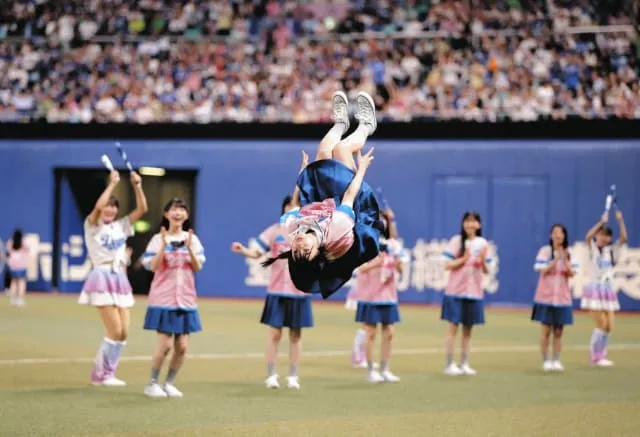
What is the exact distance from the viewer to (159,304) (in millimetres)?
11461

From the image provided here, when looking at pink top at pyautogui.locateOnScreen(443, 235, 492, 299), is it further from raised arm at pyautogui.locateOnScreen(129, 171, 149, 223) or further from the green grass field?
raised arm at pyautogui.locateOnScreen(129, 171, 149, 223)

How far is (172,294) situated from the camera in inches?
454

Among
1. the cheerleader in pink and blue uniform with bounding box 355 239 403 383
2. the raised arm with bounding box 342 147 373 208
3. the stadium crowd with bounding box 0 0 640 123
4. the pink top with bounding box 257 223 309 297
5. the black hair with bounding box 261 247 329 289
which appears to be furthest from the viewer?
the stadium crowd with bounding box 0 0 640 123

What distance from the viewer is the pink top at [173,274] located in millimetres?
11531

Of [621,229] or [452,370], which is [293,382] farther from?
[621,229]

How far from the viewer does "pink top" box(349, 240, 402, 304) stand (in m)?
13.7

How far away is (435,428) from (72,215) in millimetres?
22777

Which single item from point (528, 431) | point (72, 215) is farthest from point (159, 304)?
point (72, 215)

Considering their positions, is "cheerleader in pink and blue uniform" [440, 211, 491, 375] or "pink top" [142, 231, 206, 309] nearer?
"pink top" [142, 231, 206, 309]

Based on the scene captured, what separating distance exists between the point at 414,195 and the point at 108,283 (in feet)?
54.9

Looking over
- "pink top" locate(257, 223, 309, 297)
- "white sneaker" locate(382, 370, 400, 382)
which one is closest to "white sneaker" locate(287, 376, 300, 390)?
"pink top" locate(257, 223, 309, 297)

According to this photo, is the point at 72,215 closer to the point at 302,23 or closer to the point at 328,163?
the point at 302,23

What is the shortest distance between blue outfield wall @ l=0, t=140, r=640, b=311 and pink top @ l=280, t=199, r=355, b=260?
18429 mm

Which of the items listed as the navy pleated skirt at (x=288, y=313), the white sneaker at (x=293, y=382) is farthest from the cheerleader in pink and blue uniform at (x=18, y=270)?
the white sneaker at (x=293, y=382)
